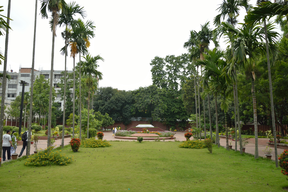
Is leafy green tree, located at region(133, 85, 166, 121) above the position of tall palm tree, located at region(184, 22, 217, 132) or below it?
below

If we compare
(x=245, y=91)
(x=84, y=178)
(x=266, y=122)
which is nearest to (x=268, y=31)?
(x=245, y=91)

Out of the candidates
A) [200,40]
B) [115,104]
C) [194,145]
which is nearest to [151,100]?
[115,104]

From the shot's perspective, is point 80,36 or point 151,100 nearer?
point 80,36

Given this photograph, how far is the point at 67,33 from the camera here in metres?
15.8

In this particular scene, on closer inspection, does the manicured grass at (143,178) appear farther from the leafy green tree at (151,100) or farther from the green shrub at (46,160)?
the leafy green tree at (151,100)

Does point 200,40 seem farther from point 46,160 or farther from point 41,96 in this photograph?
point 41,96

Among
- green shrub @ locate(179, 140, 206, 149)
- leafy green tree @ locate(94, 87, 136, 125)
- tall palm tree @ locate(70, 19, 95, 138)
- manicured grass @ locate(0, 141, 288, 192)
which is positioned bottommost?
green shrub @ locate(179, 140, 206, 149)

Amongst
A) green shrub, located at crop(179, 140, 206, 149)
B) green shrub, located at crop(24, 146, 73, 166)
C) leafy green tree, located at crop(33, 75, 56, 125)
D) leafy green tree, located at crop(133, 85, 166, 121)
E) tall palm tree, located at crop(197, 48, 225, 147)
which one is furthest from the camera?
leafy green tree, located at crop(133, 85, 166, 121)

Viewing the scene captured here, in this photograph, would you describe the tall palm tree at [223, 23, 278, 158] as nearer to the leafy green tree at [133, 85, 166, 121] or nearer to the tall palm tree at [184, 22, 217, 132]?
the tall palm tree at [184, 22, 217, 132]

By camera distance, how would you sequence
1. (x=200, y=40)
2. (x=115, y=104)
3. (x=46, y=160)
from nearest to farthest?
1. (x=46, y=160)
2. (x=200, y=40)
3. (x=115, y=104)

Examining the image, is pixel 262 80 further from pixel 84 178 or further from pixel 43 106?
pixel 43 106

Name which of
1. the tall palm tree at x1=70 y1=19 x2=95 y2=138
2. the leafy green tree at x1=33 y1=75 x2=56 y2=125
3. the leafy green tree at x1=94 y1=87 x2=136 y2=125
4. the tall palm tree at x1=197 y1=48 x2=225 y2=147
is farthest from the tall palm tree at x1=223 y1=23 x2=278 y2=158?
the leafy green tree at x1=94 y1=87 x2=136 y2=125

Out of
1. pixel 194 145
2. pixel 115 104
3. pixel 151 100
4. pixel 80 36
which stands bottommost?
pixel 194 145

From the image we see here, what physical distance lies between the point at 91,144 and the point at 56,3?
10.6 m
